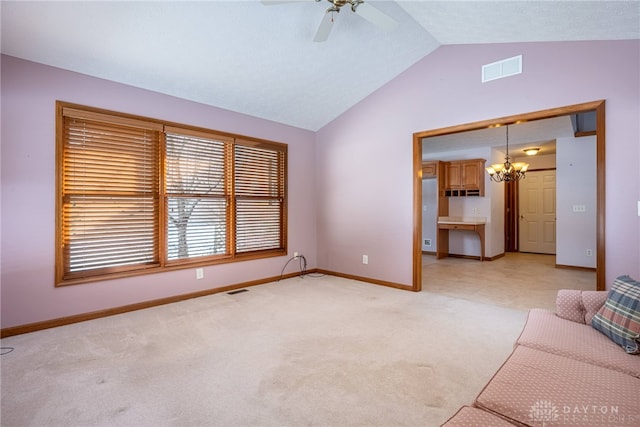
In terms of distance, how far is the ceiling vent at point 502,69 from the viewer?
337 cm

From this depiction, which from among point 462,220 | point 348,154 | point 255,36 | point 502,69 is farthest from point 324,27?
point 462,220

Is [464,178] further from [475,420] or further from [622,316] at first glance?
[475,420]

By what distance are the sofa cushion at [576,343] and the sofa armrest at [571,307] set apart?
0.05m

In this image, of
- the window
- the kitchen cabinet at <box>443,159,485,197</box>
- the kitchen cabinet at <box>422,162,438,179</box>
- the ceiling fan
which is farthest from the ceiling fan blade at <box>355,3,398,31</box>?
the kitchen cabinet at <box>443,159,485,197</box>

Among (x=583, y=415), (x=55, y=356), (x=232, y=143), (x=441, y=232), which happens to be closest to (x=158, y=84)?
(x=232, y=143)

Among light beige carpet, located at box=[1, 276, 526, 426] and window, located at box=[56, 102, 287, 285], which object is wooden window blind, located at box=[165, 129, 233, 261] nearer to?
window, located at box=[56, 102, 287, 285]

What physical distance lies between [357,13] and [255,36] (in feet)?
3.67

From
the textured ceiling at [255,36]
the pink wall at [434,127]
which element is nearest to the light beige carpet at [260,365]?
the pink wall at [434,127]

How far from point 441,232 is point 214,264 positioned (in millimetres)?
5235

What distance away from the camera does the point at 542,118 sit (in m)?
3.27

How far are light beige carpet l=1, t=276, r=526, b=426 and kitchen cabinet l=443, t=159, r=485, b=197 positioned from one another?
4.11 m

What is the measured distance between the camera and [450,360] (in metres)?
2.31

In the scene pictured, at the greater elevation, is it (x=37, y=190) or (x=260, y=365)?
(x=37, y=190)

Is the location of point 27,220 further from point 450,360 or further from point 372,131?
point 372,131
